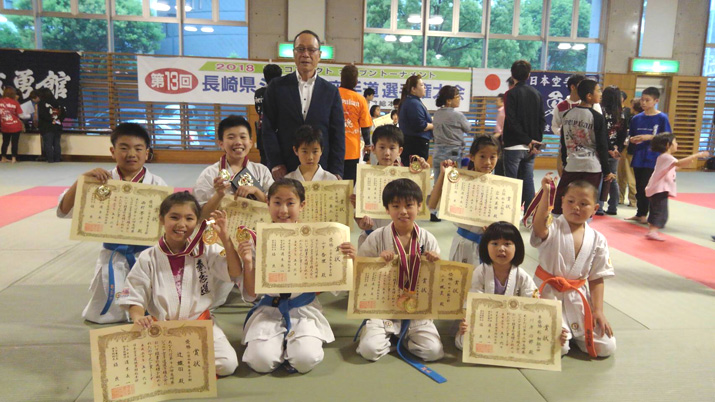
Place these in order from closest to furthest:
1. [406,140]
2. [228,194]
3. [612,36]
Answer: [228,194]
[406,140]
[612,36]

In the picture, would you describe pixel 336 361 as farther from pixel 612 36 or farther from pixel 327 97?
pixel 612 36

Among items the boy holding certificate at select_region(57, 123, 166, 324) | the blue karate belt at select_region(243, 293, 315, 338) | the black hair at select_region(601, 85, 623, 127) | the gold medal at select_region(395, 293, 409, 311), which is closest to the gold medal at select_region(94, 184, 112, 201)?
the boy holding certificate at select_region(57, 123, 166, 324)

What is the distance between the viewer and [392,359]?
2.39 m

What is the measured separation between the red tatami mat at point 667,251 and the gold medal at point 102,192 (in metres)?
4.21

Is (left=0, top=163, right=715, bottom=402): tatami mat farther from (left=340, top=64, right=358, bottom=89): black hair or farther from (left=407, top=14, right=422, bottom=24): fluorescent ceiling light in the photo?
(left=407, top=14, right=422, bottom=24): fluorescent ceiling light

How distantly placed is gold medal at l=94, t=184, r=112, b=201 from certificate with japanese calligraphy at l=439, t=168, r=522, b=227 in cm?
183

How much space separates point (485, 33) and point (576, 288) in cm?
960

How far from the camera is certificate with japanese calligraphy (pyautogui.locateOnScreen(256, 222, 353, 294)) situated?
2.21 meters

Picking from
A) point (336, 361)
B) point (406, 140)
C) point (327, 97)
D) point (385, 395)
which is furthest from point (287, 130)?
point (406, 140)

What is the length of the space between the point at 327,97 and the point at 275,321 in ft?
5.49

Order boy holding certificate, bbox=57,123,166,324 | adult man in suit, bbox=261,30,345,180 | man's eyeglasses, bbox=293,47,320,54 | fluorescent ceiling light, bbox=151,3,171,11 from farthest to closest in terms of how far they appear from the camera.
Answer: fluorescent ceiling light, bbox=151,3,171,11 < adult man in suit, bbox=261,30,345,180 < man's eyeglasses, bbox=293,47,320,54 < boy holding certificate, bbox=57,123,166,324

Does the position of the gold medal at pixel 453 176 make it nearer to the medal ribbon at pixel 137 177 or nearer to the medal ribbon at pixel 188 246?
the medal ribbon at pixel 188 246

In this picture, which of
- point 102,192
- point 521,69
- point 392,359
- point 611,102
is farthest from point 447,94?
point 102,192

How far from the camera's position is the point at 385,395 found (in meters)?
2.06
